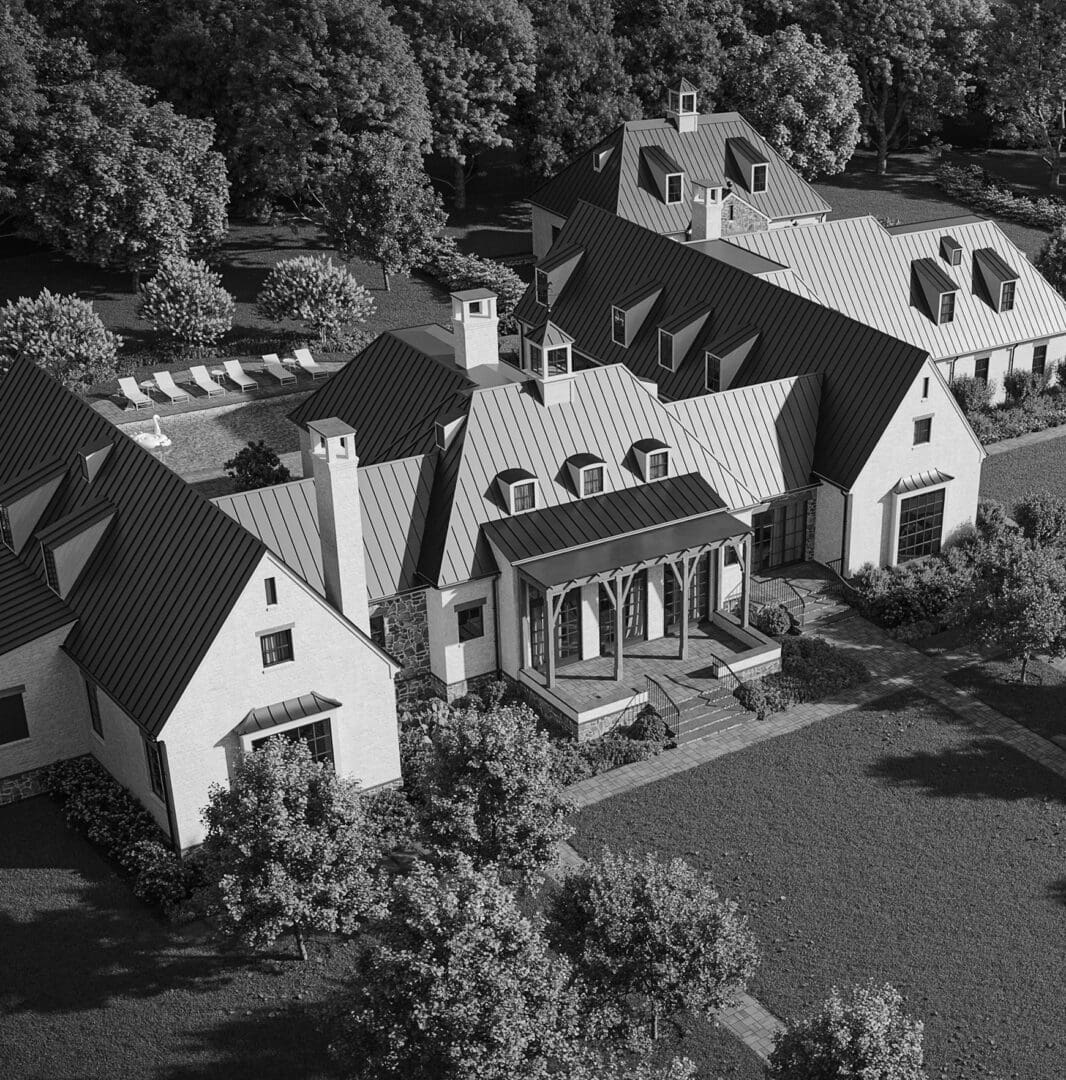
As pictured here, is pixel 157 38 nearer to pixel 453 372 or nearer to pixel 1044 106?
pixel 453 372

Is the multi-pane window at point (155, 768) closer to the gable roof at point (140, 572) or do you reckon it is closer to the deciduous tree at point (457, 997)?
the gable roof at point (140, 572)

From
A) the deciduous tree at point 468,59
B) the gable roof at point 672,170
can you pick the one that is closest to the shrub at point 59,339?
the gable roof at point 672,170

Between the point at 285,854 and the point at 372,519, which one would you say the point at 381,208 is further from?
the point at 285,854

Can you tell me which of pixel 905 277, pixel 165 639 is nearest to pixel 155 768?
pixel 165 639

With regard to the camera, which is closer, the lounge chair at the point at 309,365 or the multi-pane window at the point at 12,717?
the multi-pane window at the point at 12,717

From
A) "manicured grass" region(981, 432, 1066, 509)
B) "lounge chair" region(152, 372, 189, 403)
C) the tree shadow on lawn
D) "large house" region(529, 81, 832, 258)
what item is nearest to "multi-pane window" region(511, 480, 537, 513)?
the tree shadow on lawn

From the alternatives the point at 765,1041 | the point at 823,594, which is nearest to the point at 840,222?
the point at 823,594

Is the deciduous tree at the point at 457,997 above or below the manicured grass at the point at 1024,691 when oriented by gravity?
above
